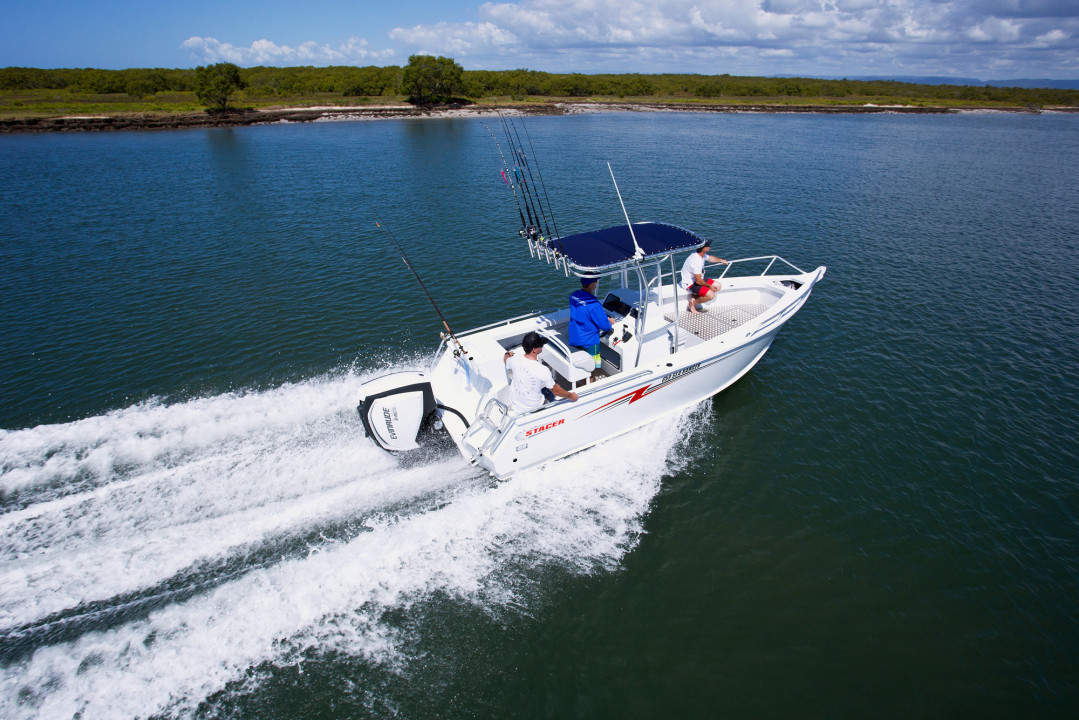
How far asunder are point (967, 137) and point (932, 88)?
212 ft

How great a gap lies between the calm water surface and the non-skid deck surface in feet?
4.52

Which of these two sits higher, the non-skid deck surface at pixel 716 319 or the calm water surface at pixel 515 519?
the non-skid deck surface at pixel 716 319

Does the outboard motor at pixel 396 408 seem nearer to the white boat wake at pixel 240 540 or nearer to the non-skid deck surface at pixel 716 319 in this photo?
the white boat wake at pixel 240 540

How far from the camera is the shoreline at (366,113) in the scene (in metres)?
52.2

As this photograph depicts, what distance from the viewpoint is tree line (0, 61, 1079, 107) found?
237 feet

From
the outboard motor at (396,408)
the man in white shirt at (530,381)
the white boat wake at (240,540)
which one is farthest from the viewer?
the outboard motor at (396,408)

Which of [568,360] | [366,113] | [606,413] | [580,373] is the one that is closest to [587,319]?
[568,360]

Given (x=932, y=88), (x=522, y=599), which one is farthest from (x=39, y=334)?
(x=932, y=88)

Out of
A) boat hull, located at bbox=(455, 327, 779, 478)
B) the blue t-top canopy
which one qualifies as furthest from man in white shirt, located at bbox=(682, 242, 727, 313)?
the blue t-top canopy

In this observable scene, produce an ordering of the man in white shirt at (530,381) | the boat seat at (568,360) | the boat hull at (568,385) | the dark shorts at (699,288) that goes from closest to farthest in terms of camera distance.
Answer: the man in white shirt at (530,381) → the boat hull at (568,385) → the boat seat at (568,360) → the dark shorts at (699,288)

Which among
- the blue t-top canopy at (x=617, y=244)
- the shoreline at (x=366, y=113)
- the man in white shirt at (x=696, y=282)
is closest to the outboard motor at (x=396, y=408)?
the blue t-top canopy at (x=617, y=244)

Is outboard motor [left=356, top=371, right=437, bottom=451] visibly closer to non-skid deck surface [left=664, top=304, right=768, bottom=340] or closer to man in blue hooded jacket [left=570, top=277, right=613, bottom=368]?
man in blue hooded jacket [left=570, top=277, right=613, bottom=368]

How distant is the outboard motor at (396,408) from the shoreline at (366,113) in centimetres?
5381

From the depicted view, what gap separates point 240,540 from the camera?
21.2 feet
